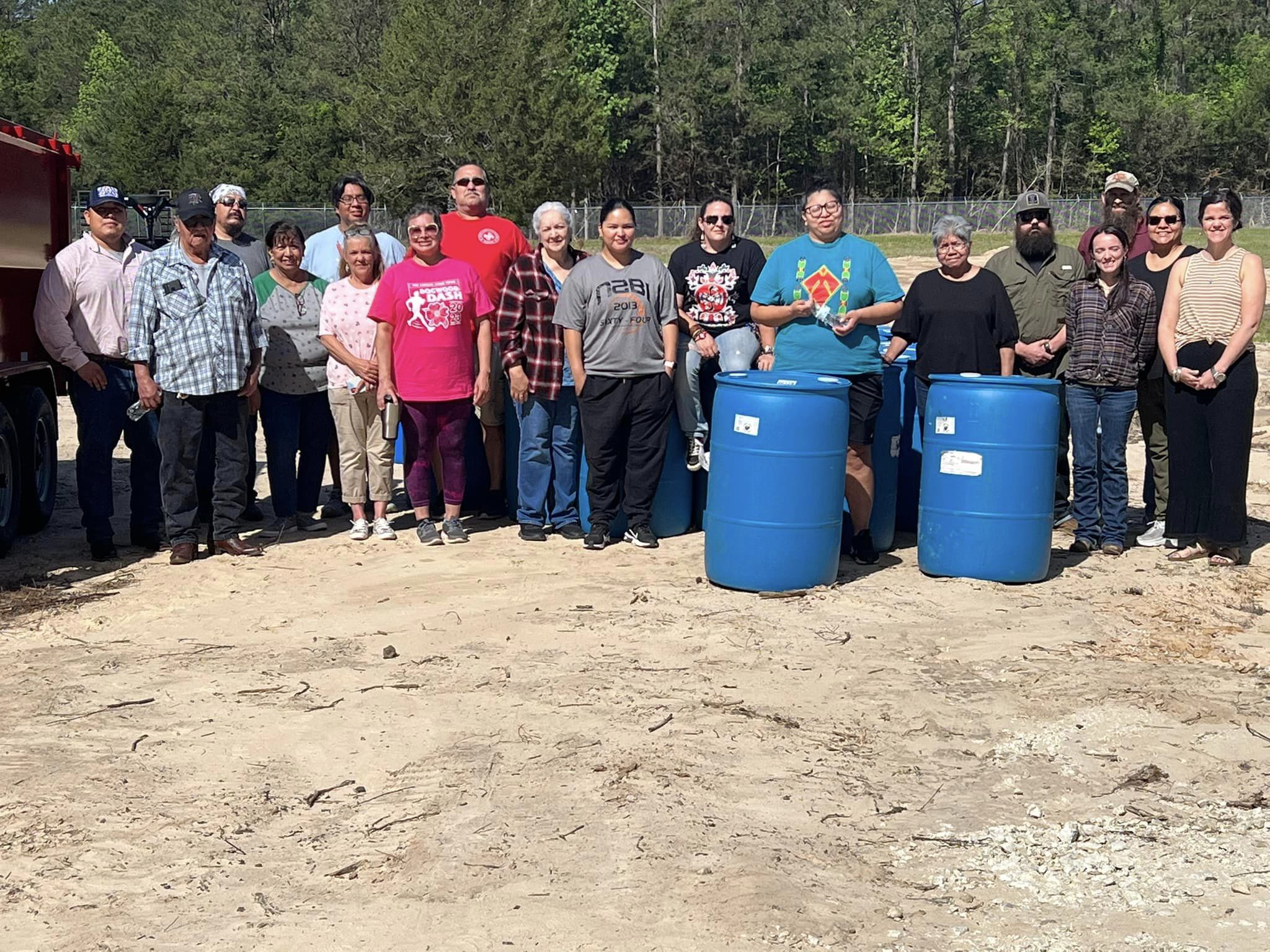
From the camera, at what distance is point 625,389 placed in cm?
847

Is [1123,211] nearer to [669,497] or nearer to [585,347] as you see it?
[669,497]

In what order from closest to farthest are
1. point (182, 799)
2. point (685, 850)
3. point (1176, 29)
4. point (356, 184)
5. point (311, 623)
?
point (685, 850), point (182, 799), point (311, 623), point (356, 184), point (1176, 29)

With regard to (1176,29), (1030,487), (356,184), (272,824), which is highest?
(1176,29)

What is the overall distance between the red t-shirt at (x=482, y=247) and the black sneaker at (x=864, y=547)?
2694 millimetres

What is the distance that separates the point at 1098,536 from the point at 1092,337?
1234mm

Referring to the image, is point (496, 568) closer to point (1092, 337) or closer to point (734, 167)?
point (1092, 337)

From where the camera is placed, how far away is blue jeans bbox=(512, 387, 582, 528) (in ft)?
28.9

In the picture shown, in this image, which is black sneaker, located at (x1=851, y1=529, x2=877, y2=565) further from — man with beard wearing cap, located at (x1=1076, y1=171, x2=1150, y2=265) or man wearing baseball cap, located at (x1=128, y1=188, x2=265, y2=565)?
man wearing baseball cap, located at (x1=128, y1=188, x2=265, y2=565)

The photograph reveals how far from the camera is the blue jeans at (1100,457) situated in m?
8.38

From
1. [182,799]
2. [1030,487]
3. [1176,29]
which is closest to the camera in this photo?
[182,799]

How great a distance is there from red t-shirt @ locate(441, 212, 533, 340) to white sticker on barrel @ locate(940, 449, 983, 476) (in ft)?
9.65

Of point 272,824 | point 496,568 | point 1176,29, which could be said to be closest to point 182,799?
point 272,824

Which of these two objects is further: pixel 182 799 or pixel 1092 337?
pixel 1092 337

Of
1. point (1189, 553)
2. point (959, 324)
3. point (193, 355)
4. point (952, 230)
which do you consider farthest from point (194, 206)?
point (1189, 553)
